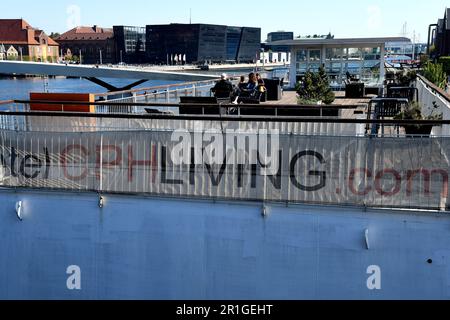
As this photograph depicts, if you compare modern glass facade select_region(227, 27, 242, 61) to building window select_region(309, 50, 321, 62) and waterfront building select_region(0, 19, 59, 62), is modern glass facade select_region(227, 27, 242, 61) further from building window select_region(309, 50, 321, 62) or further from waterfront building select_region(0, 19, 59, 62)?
building window select_region(309, 50, 321, 62)

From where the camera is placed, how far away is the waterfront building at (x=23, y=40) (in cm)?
15701

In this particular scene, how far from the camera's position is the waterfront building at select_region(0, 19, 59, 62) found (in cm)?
→ 15701

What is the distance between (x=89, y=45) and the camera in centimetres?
18350

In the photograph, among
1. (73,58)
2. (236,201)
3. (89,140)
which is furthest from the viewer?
(73,58)

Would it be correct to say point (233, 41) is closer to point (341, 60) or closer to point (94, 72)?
point (94, 72)

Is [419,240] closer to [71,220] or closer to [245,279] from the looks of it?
[245,279]

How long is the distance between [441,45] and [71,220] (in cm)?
8526

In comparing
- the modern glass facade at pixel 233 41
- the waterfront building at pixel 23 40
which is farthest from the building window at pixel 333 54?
the modern glass facade at pixel 233 41

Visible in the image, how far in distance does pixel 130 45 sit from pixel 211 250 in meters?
180

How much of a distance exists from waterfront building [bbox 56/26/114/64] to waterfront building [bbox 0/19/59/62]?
16.2 metres

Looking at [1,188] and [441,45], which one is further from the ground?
[441,45]

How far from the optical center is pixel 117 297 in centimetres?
803

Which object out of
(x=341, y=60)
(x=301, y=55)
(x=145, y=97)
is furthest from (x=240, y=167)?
(x=341, y=60)
